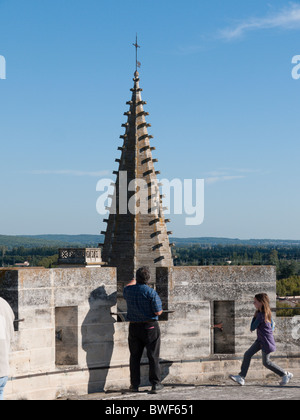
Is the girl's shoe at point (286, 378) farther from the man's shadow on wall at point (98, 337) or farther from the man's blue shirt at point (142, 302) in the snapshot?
the man's shadow on wall at point (98, 337)

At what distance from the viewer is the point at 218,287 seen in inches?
410

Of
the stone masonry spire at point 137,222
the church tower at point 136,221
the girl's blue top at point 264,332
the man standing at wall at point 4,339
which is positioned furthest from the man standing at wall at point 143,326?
the stone masonry spire at point 137,222

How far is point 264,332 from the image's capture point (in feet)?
31.3

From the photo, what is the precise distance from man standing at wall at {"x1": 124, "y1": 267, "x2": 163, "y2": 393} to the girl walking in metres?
1.18

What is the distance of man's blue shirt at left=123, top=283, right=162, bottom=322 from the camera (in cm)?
914

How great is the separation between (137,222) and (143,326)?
2453 centimetres

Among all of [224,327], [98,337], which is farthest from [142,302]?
[224,327]

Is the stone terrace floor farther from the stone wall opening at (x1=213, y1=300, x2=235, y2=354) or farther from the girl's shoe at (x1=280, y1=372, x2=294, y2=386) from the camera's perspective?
the stone wall opening at (x1=213, y1=300, x2=235, y2=354)

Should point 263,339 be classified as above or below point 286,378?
above

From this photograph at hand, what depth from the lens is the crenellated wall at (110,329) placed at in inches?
364

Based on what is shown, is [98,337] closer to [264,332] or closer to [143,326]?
[143,326]

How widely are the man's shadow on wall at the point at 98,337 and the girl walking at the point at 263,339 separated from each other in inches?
69.8
